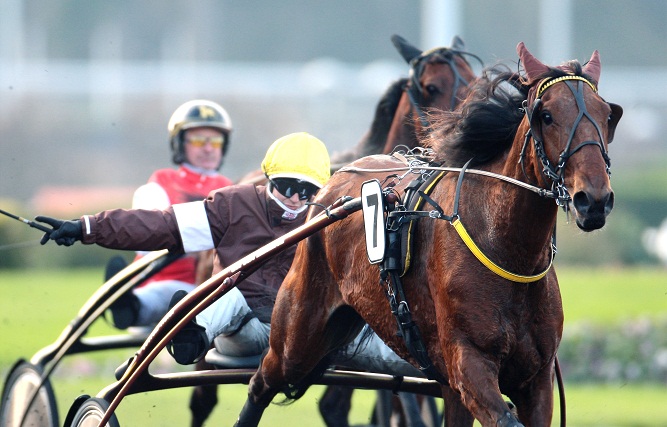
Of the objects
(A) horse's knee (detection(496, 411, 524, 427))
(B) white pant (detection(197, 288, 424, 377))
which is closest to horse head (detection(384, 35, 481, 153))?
(B) white pant (detection(197, 288, 424, 377))

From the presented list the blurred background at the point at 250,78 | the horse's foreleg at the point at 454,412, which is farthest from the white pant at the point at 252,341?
the blurred background at the point at 250,78

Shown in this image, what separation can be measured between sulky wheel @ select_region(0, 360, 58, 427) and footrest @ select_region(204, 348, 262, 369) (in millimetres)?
927

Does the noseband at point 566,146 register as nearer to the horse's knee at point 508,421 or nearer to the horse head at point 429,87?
the horse's knee at point 508,421

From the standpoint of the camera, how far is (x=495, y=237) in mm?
3994

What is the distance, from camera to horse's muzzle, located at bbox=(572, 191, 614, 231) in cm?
353

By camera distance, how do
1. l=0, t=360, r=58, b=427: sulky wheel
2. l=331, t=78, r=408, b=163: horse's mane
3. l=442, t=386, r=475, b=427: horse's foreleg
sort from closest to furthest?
l=442, t=386, r=475, b=427: horse's foreleg
l=0, t=360, r=58, b=427: sulky wheel
l=331, t=78, r=408, b=163: horse's mane

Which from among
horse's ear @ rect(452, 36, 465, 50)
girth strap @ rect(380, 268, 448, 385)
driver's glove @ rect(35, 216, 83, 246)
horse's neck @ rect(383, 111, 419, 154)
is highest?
horse's ear @ rect(452, 36, 465, 50)

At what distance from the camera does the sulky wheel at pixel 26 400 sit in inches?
225

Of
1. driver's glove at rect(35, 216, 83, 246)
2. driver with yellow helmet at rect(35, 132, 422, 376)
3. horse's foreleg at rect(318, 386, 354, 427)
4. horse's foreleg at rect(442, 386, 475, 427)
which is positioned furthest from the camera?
horse's foreleg at rect(318, 386, 354, 427)

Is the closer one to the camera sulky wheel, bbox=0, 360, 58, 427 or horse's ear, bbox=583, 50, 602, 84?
horse's ear, bbox=583, 50, 602, 84

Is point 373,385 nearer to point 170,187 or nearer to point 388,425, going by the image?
point 388,425

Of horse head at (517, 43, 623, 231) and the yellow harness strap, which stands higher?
horse head at (517, 43, 623, 231)

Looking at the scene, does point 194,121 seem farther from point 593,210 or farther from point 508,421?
point 593,210

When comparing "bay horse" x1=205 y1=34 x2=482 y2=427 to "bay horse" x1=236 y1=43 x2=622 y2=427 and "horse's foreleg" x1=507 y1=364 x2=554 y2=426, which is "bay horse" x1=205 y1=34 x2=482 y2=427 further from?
"horse's foreleg" x1=507 y1=364 x2=554 y2=426
